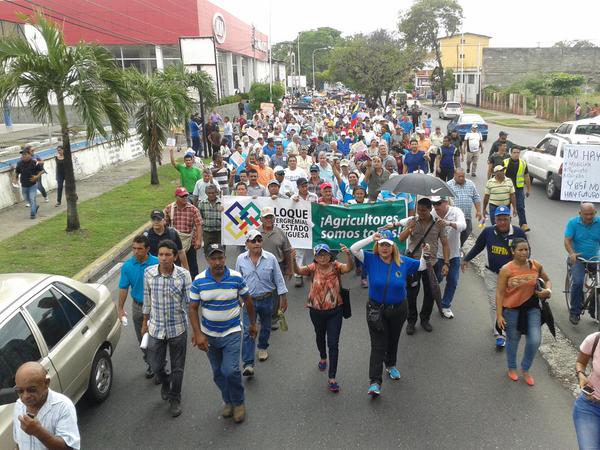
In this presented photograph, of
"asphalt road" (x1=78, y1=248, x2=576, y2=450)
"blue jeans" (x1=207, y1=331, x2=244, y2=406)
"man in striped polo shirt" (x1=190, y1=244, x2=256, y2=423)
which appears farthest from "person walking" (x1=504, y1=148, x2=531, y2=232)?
"blue jeans" (x1=207, y1=331, x2=244, y2=406)

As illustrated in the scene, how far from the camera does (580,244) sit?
6.68 meters

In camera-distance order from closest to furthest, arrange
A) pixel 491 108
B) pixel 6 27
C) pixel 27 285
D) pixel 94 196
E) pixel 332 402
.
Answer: pixel 27 285 → pixel 332 402 → pixel 94 196 → pixel 6 27 → pixel 491 108

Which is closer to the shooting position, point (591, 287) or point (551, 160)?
point (591, 287)

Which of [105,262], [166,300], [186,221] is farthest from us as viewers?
[105,262]

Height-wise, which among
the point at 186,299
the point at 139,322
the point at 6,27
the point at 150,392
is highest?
the point at 6,27

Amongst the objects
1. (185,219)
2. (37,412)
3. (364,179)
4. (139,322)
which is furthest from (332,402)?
(364,179)

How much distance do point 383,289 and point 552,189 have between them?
11277mm

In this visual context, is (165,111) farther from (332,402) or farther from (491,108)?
(491,108)

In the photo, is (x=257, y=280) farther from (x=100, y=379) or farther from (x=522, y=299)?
(x=522, y=299)

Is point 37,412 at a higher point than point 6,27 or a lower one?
lower

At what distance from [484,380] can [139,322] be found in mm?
3695

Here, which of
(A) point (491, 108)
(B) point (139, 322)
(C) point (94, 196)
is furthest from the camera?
(A) point (491, 108)

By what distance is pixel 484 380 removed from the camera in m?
5.66

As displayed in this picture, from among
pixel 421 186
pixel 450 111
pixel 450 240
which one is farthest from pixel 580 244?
pixel 450 111
